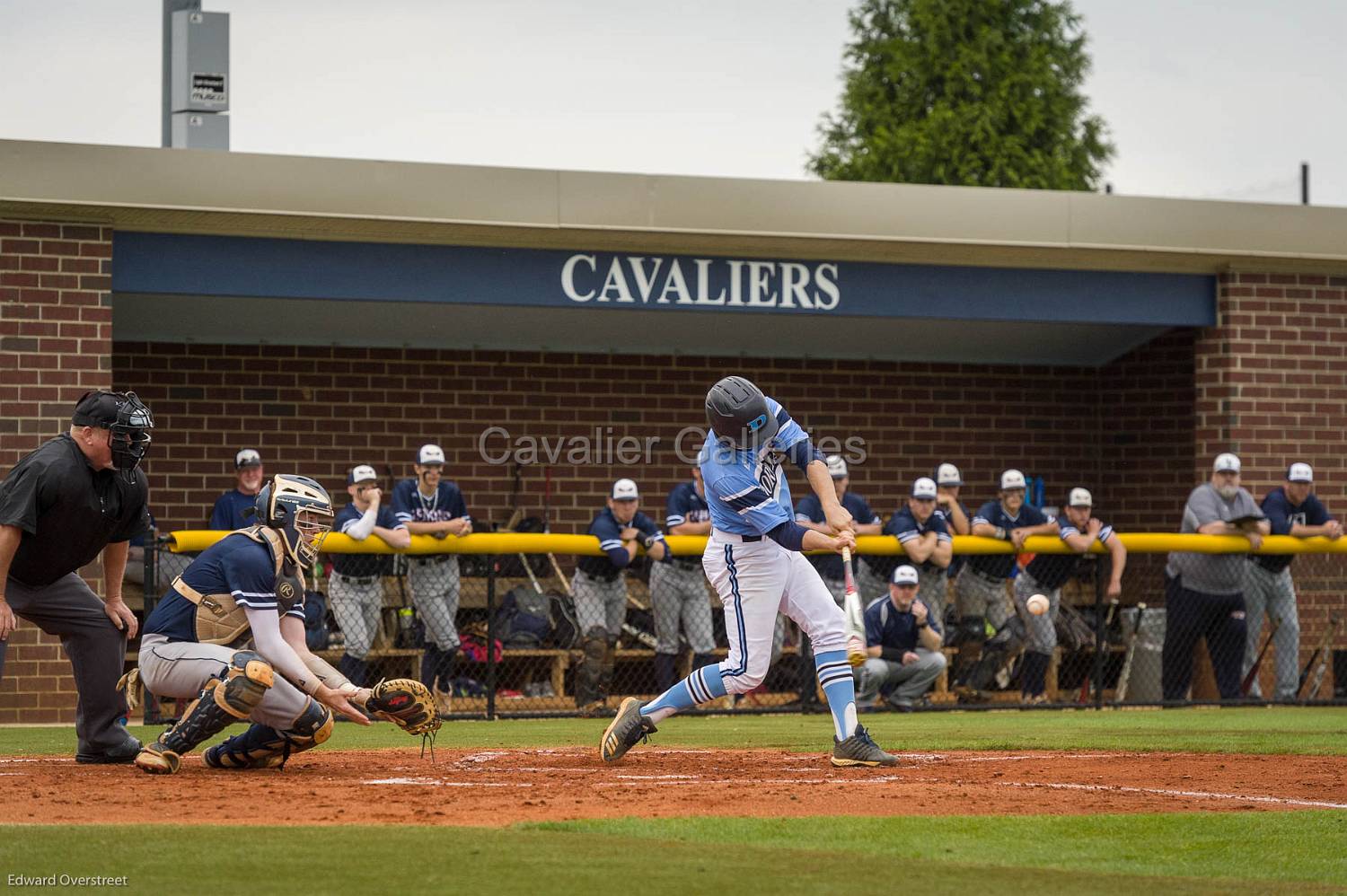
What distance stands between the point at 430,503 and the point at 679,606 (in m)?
2.15

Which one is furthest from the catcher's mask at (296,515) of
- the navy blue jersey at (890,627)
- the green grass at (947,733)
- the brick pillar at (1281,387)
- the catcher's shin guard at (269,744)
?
the brick pillar at (1281,387)

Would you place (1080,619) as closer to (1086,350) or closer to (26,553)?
Result: (1086,350)

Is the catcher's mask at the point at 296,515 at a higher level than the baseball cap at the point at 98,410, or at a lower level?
lower

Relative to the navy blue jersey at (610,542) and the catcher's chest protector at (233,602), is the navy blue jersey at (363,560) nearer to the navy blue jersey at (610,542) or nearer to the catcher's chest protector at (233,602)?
the navy blue jersey at (610,542)

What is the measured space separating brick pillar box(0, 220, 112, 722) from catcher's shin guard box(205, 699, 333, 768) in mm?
5346

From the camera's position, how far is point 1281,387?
51.8 ft

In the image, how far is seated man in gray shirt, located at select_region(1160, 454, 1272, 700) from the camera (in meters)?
14.1

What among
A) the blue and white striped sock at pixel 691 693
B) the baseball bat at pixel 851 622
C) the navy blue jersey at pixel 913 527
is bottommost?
the blue and white striped sock at pixel 691 693

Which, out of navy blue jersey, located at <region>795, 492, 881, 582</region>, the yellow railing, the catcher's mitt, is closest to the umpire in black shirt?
the catcher's mitt

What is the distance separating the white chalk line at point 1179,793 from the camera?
7.14m

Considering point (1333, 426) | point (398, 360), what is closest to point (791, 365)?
point (398, 360)

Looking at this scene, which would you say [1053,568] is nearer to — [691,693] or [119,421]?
[691,693]

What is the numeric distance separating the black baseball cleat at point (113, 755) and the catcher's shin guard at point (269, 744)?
0.55 meters

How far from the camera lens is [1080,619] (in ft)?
48.1
